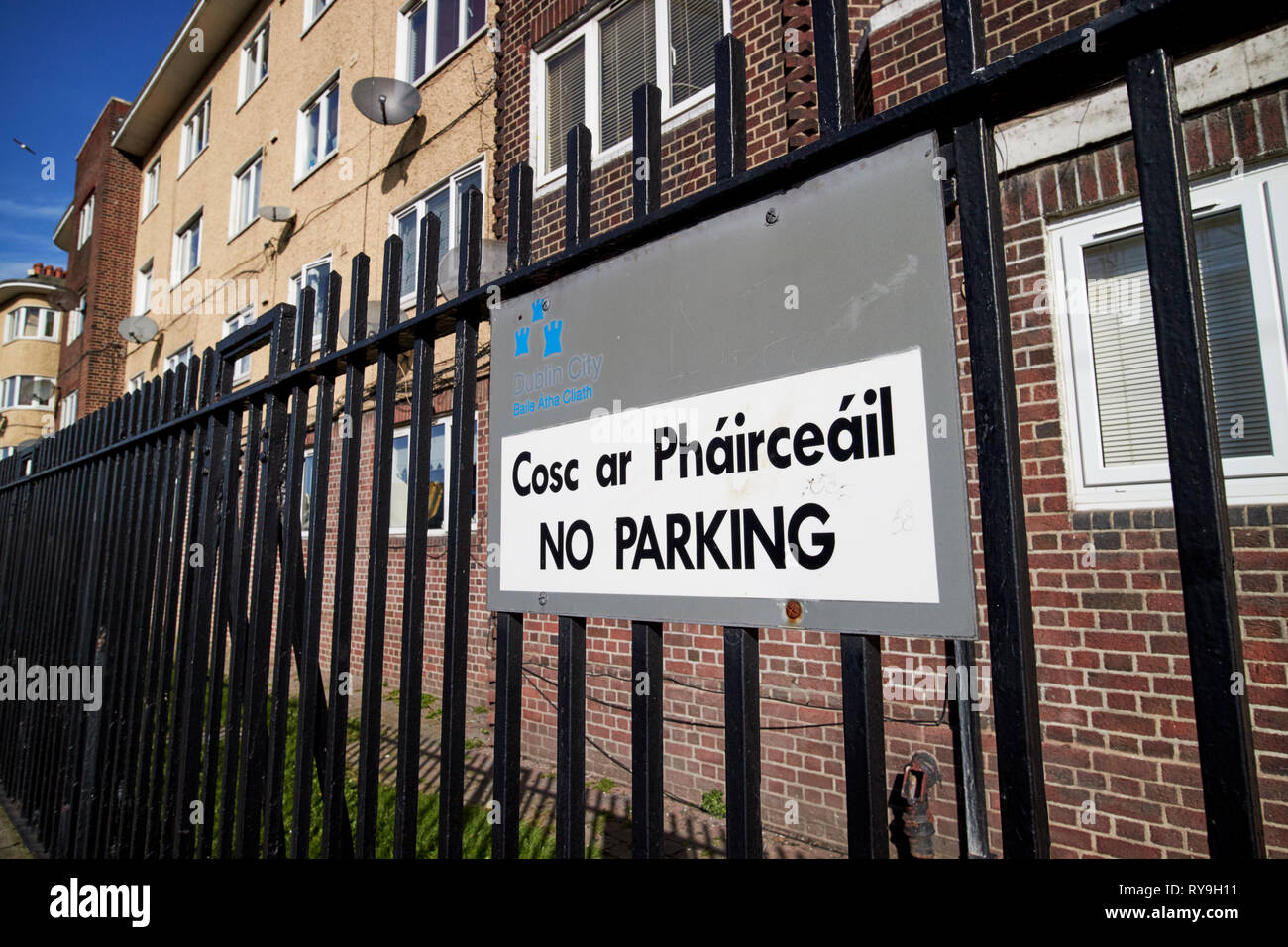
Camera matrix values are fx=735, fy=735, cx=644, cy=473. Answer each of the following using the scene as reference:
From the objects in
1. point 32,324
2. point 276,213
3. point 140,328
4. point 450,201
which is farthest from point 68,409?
point 450,201

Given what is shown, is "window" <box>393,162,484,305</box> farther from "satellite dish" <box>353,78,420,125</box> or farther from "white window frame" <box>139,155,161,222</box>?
"white window frame" <box>139,155,161,222</box>

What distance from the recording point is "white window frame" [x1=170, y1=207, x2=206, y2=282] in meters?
16.7

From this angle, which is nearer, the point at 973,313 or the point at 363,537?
the point at 973,313

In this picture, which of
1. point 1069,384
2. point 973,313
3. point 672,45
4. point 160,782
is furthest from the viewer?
point 672,45

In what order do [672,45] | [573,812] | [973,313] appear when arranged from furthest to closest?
[672,45] < [573,812] < [973,313]

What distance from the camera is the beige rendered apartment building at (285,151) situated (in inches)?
360

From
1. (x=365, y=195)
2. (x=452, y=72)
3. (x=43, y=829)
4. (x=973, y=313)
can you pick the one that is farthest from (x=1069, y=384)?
(x=365, y=195)

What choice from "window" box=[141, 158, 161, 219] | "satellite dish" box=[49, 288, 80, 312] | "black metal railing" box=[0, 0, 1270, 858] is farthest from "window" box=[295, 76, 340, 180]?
"satellite dish" box=[49, 288, 80, 312]

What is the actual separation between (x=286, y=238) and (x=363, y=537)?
19.7 ft

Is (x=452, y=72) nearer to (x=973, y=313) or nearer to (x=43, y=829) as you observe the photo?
(x=43, y=829)

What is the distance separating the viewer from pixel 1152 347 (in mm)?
3314

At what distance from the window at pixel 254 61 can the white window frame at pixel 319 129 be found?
117 inches

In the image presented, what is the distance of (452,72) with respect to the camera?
29.5 feet

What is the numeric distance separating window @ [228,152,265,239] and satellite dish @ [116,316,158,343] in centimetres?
428
